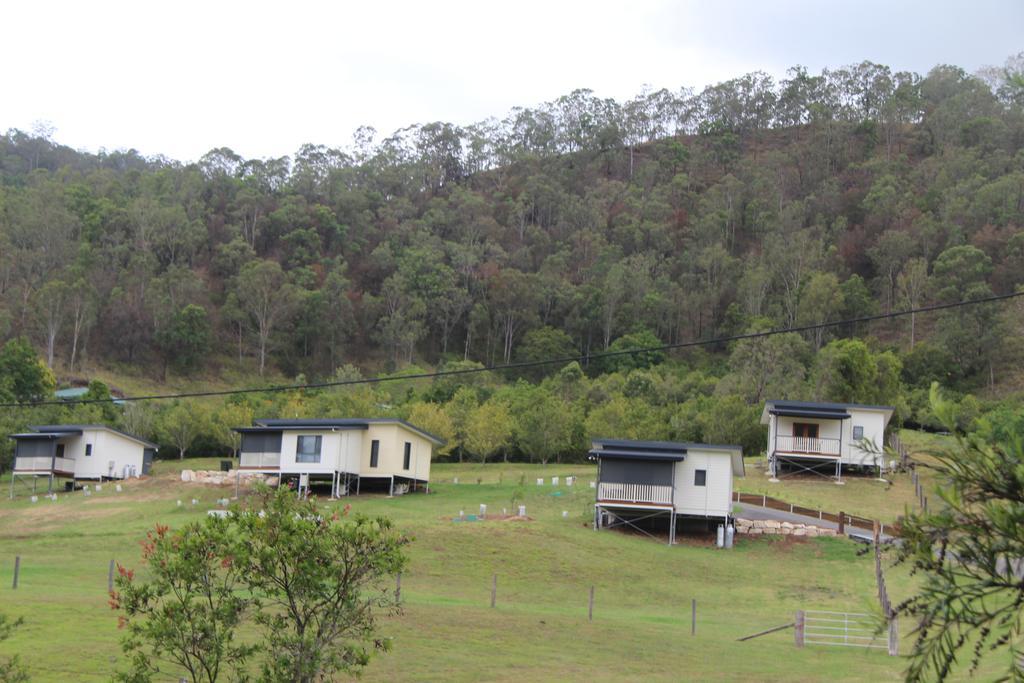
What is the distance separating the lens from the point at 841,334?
373 ft

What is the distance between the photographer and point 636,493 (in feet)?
151

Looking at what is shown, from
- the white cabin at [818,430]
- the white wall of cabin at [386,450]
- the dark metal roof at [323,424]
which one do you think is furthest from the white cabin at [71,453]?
the white cabin at [818,430]

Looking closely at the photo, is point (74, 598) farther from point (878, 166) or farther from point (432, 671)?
point (878, 166)

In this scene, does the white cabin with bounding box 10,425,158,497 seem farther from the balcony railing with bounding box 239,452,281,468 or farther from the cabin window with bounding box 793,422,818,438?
the cabin window with bounding box 793,422,818,438

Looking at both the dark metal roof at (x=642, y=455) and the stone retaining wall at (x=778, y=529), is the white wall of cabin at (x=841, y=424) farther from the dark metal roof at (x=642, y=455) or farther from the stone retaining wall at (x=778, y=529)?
the dark metal roof at (x=642, y=455)

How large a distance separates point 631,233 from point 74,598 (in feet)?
381

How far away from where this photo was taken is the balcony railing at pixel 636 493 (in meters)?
45.8

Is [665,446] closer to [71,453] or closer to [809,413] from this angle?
[809,413]

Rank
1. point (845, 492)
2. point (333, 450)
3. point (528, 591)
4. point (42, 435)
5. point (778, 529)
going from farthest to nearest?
point (42, 435)
point (845, 492)
point (333, 450)
point (778, 529)
point (528, 591)

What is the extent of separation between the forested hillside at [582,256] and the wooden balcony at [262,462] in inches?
622

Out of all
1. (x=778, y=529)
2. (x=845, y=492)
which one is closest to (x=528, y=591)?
(x=778, y=529)

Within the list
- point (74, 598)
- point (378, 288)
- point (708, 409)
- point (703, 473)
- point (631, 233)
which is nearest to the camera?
point (74, 598)

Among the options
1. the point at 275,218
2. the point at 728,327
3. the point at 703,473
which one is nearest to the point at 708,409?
the point at 703,473

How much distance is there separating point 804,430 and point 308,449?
25.6m
